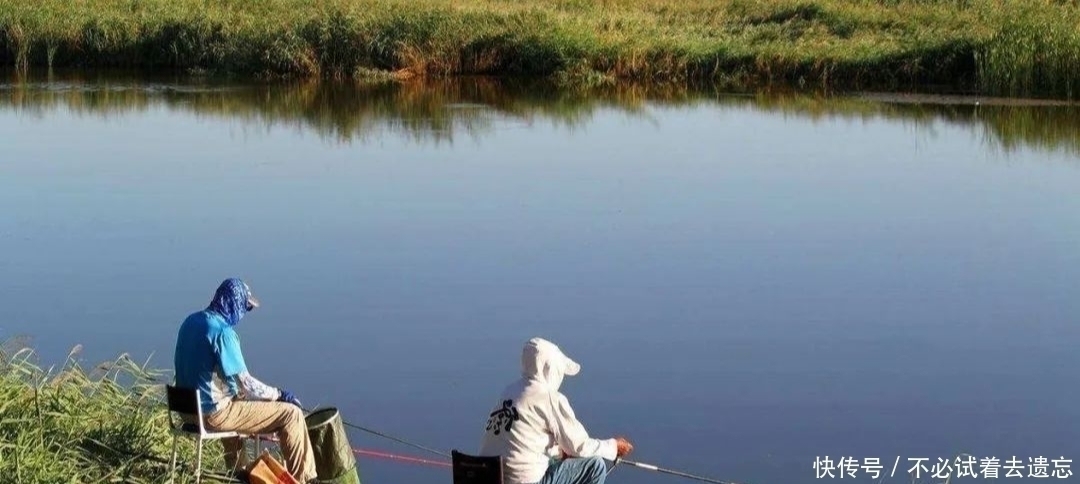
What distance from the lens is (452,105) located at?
18.4m

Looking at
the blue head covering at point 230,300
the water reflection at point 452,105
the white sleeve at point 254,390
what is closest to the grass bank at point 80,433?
the white sleeve at point 254,390

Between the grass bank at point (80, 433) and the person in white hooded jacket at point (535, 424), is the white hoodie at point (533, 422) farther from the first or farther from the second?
the grass bank at point (80, 433)

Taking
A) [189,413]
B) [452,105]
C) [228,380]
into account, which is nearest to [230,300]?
[228,380]

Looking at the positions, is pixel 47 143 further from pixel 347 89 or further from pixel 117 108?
pixel 347 89

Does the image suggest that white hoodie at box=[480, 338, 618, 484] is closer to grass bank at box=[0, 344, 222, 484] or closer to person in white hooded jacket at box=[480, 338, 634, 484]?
person in white hooded jacket at box=[480, 338, 634, 484]

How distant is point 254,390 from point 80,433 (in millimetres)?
699

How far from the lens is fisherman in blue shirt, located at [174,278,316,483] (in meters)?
4.80

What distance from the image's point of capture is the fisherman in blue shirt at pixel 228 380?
480 centimetres

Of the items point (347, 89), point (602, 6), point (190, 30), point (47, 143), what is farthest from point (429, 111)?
point (602, 6)

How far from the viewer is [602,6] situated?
2450 centimetres

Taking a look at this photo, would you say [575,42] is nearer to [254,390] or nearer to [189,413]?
[254,390]

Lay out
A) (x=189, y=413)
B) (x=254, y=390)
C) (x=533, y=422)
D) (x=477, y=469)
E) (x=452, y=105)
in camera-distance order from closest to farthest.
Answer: (x=477, y=469) → (x=533, y=422) → (x=189, y=413) → (x=254, y=390) → (x=452, y=105)

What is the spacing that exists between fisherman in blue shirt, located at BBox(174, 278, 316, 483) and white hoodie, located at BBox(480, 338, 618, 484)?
76 cm

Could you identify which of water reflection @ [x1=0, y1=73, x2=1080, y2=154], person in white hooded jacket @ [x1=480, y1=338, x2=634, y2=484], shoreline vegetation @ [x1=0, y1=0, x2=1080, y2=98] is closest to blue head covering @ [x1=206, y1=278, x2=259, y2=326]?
person in white hooded jacket @ [x1=480, y1=338, x2=634, y2=484]
